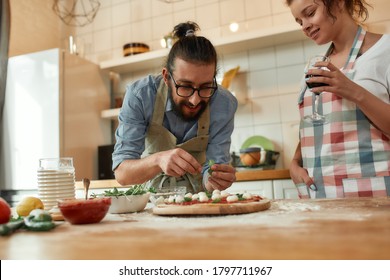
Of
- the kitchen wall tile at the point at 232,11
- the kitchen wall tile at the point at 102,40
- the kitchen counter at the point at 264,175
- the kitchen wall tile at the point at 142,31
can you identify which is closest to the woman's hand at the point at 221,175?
the kitchen counter at the point at 264,175

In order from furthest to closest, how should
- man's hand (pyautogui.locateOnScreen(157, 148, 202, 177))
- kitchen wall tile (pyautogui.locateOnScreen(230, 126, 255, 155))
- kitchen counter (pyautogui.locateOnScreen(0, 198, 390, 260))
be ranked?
kitchen wall tile (pyautogui.locateOnScreen(230, 126, 255, 155))
man's hand (pyautogui.locateOnScreen(157, 148, 202, 177))
kitchen counter (pyautogui.locateOnScreen(0, 198, 390, 260))

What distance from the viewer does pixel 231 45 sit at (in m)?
2.39

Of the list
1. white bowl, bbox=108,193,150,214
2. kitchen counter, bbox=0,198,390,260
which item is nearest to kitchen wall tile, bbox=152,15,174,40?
white bowl, bbox=108,193,150,214

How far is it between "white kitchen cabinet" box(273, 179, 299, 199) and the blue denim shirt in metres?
0.53

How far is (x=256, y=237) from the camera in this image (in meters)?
0.52

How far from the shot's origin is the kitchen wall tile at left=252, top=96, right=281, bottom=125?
7.86 ft

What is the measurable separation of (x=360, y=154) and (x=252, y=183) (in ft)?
2.38

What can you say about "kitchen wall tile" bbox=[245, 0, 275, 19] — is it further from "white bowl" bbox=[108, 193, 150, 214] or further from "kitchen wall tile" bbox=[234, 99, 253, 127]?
"white bowl" bbox=[108, 193, 150, 214]

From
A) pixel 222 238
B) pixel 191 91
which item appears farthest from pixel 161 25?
pixel 222 238

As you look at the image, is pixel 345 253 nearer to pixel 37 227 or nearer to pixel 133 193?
pixel 37 227

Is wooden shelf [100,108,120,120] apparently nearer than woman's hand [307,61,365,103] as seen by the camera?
No

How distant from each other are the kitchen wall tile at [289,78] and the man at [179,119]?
103 cm

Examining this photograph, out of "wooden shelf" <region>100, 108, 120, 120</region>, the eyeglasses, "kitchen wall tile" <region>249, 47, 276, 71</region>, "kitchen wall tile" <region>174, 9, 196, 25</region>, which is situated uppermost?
"kitchen wall tile" <region>174, 9, 196, 25</region>

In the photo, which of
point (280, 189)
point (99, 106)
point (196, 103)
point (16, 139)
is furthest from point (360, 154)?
point (16, 139)
